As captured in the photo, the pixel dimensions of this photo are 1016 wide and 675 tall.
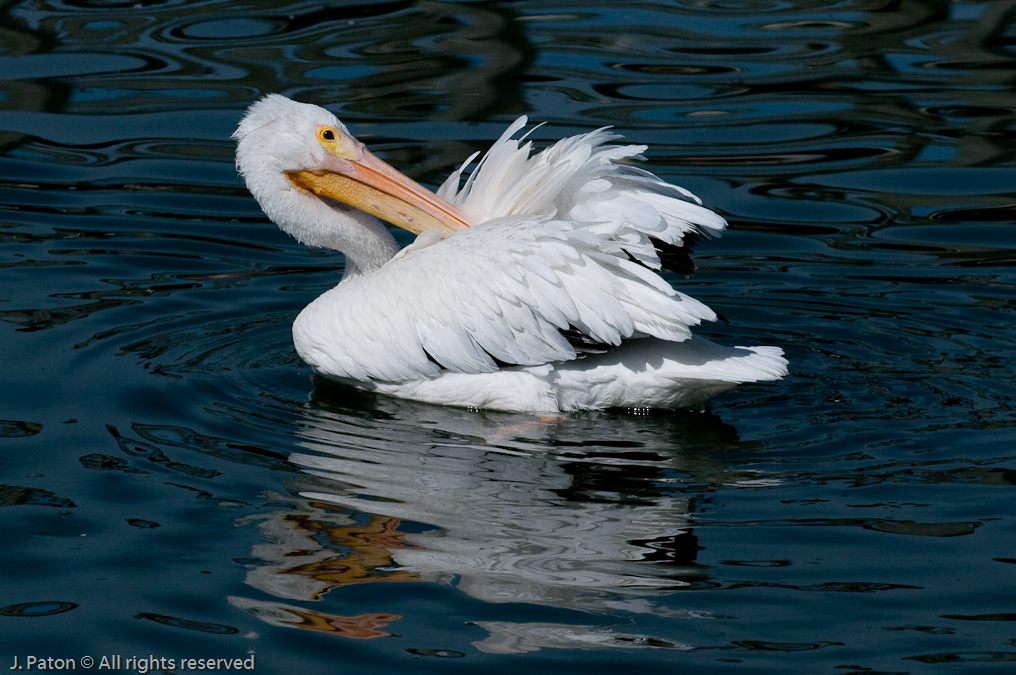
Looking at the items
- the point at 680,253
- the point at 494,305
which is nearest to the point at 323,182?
the point at 494,305

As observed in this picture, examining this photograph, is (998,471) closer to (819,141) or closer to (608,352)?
(608,352)

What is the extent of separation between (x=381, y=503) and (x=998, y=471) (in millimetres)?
A: 2062

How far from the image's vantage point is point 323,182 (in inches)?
228

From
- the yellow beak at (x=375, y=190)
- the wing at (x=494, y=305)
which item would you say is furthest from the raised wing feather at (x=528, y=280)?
the yellow beak at (x=375, y=190)

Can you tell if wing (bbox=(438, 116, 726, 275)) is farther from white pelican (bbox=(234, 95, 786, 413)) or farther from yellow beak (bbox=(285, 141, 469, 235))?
yellow beak (bbox=(285, 141, 469, 235))

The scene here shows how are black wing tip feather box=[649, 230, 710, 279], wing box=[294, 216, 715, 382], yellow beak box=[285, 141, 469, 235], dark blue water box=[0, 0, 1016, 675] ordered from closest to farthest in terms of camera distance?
dark blue water box=[0, 0, 1016, 675]
wing box=[294, 216, 715, 382]
black wing tip feather box=[649, 230, 710, 279]
yellow beak box=[285, 141, 469, 235]

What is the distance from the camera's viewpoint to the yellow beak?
5.62 metres

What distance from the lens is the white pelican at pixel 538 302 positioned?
16.2 feet

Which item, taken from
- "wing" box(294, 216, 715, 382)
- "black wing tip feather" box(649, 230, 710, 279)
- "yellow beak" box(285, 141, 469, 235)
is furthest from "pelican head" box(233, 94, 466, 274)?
"black wing tip feather" box(649, 230, 710, 279)

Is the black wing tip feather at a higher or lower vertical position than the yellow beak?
lower

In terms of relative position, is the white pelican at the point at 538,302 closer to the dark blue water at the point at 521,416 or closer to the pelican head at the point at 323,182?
the pelican head at the point at 323,182

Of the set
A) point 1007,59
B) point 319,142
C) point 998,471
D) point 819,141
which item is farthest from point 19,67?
point 998,471

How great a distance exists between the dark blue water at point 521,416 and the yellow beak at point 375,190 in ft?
2.47

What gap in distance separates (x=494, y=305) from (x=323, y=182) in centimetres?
117
